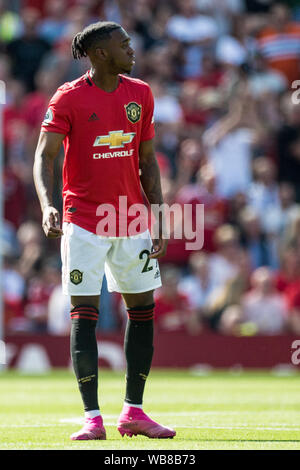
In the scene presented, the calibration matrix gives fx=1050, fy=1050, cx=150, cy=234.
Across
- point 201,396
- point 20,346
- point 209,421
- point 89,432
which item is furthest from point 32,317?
point 89,432

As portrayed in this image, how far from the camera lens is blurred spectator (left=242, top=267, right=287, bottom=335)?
43.5 ft

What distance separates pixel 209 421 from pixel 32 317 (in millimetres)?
7382

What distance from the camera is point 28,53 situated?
17.0m

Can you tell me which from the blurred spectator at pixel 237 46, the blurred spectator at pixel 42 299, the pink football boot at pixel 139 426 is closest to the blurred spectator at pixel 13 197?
the blurred spectator at pixel 42 299

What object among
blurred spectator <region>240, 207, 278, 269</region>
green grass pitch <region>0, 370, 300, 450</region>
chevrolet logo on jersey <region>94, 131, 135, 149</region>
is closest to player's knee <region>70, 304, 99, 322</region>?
green grass pitch <region>0, 370, 300, 450</region>

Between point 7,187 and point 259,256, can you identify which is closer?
point 259,256

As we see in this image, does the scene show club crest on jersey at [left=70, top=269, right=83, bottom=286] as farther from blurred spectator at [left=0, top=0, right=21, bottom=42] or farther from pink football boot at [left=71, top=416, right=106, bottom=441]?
blurred spectator at [left=0, top=0, right=21, bottom=42]

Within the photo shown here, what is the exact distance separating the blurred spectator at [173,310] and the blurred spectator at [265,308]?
70 cm

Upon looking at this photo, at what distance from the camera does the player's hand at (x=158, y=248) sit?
20.9 feet

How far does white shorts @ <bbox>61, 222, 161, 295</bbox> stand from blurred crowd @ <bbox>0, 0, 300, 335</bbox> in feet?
23.0

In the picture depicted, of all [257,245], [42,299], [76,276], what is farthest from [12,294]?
[76,276]
